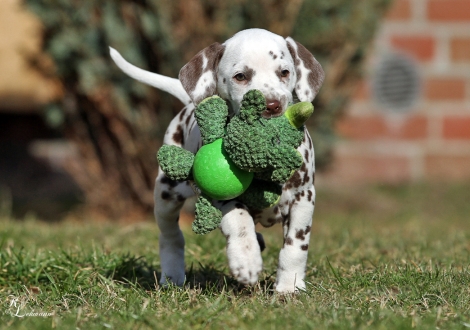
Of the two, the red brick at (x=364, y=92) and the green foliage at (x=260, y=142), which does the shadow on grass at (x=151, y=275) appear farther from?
the red brick at (x=364, y=92)

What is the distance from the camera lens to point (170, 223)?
424cm

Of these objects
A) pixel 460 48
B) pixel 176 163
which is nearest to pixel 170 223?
pixel 176 163

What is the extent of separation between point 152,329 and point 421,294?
1.24 meters

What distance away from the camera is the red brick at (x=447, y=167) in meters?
9.75

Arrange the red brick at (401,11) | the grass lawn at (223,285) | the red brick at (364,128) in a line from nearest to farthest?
the grass lawn at (223,285)
the red brick at (401,11)
the red brick at (364,128)

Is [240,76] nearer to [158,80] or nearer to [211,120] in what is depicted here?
[211,120]

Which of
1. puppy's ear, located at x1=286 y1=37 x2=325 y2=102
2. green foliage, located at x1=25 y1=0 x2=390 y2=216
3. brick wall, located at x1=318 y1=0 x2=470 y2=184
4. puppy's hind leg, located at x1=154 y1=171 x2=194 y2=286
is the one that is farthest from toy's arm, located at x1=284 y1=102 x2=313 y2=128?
brick wall, located at x1=318 y1=0 x2=470 y2=184

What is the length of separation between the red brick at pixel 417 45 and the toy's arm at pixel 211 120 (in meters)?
6.64

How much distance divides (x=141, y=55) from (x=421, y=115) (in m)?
4.27

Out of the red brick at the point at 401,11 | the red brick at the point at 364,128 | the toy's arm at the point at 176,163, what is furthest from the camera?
the red brick at the point at 364,128

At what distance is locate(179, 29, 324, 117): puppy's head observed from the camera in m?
3.71

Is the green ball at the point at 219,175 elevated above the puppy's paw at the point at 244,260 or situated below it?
above

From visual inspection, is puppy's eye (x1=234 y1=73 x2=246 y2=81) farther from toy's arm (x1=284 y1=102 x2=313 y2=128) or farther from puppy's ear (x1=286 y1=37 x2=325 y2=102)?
toy's arm (x1=284 y1=102 x2=313 y2=128)

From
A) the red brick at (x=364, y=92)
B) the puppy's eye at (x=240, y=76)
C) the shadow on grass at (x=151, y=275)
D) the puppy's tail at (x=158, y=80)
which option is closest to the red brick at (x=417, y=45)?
the red brick at (x=364, y=92)
